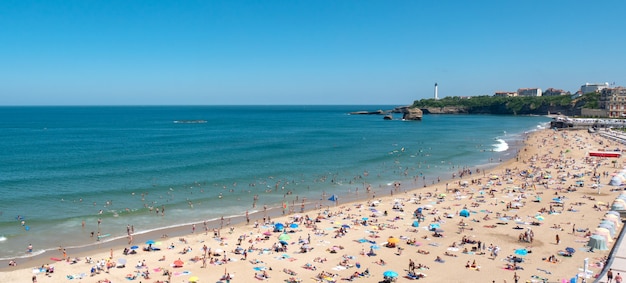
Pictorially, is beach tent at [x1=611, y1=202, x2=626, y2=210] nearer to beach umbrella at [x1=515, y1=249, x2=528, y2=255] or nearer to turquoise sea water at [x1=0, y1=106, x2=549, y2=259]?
beach umbrella at [x1=515, y1=249, x2=528, y2=255]

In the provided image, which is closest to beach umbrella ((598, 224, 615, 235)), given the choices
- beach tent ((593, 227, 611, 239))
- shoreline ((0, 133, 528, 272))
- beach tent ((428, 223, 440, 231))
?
beach tent ((593, 227, 611, 239))

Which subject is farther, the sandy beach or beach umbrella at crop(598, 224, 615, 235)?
beach umbrella at crop(598, 224, 615, 235)

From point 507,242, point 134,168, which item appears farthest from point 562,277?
point 134,168

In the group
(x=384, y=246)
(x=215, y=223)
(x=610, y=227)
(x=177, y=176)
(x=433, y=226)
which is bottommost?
(x=215, y=223)

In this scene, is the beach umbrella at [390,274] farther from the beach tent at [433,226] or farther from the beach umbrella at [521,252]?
the beach tent at [433,226]

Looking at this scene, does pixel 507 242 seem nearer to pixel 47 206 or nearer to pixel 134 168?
pixel 47 206

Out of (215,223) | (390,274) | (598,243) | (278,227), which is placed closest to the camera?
(390,274)

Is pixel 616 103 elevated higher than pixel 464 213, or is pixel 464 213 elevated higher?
pixel 616 103

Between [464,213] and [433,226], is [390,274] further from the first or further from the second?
[464,213]

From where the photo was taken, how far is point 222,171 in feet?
166

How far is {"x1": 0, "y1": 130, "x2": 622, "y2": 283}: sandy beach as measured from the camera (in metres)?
21.4

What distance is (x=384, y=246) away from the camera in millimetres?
25688

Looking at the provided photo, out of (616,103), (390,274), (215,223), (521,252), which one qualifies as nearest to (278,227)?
(215,223)

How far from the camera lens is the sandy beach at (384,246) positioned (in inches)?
844
